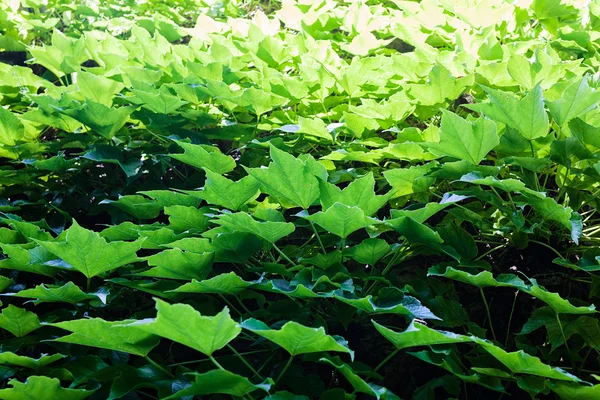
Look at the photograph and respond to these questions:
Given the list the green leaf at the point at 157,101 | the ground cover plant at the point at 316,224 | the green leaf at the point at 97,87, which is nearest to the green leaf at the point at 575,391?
the ground cover plant at the point at 316,224

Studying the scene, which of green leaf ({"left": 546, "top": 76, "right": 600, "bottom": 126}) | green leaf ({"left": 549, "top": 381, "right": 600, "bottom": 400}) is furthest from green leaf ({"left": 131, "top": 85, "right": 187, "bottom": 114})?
green leaf ({"left": 549, "top": 381, "right": 600, "bottom": 400})

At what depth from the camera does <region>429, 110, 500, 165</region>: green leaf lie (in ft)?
3.96

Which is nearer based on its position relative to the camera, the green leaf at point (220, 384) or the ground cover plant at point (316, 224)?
the green leaf at point (220, 384)

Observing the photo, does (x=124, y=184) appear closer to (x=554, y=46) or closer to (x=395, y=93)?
(x=395, y=93)

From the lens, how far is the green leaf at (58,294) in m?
1.13

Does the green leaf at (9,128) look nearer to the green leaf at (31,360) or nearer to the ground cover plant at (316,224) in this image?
the ground cover plant at (316,224)

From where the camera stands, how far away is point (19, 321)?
122 centimetres

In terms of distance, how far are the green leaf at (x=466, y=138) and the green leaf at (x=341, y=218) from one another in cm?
27

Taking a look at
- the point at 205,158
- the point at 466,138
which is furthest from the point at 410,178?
the point at 205,158

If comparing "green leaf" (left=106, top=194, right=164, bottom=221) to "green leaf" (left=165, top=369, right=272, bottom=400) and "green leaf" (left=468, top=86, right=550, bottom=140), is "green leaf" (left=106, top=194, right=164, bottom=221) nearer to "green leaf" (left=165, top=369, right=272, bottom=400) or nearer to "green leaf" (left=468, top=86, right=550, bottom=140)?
"green leaf" (left=165, top=369, right=272, bottom=400)

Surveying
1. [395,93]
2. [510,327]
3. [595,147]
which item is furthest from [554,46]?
[510,327]

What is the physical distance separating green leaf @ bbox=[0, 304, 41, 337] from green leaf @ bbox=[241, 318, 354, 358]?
564mm

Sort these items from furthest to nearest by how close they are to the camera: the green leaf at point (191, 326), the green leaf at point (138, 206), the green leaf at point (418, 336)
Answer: the green leaf at point (138, 206), the green leaf at point (418, 336), the green leaf at point (191, 326)

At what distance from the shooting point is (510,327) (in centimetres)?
147
